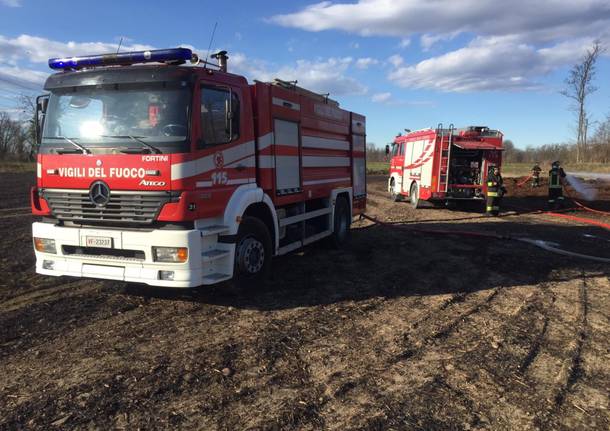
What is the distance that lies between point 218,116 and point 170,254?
176 centimetres

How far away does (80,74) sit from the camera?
5707 millimetres

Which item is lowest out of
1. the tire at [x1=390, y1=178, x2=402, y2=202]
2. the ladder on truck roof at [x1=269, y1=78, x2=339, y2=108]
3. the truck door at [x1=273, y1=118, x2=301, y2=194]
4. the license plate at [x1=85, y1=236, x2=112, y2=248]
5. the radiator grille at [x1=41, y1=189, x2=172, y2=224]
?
the tire at [x1=390, y1=178, x2=402, y2=202]

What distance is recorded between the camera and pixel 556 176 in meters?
16.1

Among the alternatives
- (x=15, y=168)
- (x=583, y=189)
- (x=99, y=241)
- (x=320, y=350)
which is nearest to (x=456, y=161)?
(x=583, y=189)

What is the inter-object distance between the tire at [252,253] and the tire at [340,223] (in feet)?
10.5

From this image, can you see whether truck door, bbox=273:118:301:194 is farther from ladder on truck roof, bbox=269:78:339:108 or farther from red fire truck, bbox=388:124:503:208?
red fire truck, bbox=388:124:503:208

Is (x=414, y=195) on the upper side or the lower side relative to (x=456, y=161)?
lower

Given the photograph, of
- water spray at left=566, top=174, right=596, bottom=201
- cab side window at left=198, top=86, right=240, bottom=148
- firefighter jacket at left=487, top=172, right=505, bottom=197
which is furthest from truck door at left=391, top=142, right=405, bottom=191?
cab side window at left=198, top=86, right=240, bottom=148

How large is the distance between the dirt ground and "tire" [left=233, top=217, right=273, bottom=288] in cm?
25

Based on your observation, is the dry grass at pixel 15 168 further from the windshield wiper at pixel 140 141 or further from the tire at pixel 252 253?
the windshield wiper at pixel 140 141

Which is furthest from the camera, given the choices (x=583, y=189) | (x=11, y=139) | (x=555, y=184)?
(x=11, y=139)

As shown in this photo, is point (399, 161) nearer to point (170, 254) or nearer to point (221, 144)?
point (221, 144)

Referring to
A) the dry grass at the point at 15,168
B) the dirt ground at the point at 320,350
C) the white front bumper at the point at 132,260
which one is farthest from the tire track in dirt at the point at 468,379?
the dry grass at the point at 15,168

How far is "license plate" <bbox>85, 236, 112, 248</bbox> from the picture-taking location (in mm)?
5422
